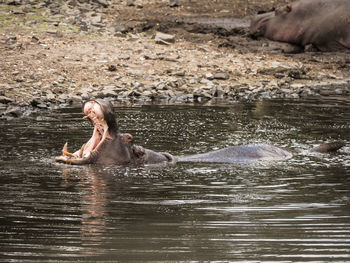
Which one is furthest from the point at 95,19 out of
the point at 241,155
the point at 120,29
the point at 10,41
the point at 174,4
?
the point at 241,155

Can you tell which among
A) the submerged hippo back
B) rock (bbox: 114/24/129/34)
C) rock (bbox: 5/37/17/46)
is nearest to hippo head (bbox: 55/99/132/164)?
the submerged hippo back

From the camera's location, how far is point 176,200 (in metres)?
6.30

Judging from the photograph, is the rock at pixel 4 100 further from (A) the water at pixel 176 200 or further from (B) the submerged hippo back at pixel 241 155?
(B) the submerged hippo back at pixel 241 155

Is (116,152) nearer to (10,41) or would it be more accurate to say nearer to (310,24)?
(10,41)

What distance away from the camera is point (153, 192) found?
668 cm

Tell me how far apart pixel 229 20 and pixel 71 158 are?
13.0m

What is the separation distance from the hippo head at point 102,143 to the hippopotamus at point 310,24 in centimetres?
1101

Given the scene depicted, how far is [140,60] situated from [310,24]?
16.0 ft

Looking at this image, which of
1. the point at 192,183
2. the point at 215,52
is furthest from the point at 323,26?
the point at 192,183

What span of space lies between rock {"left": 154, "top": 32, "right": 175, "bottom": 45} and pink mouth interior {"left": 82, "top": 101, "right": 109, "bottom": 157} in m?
9.60

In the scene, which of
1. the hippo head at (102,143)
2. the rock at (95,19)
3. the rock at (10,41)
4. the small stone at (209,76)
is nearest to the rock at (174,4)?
the rock at (95,19)

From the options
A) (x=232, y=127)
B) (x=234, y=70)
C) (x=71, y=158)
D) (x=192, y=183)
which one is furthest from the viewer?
(x=234, y=70)

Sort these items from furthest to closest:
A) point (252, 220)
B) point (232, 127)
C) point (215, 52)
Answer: point (215, 52) → point (232, 127) → point (252, 220)

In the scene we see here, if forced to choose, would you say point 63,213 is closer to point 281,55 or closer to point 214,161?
point 214,161
